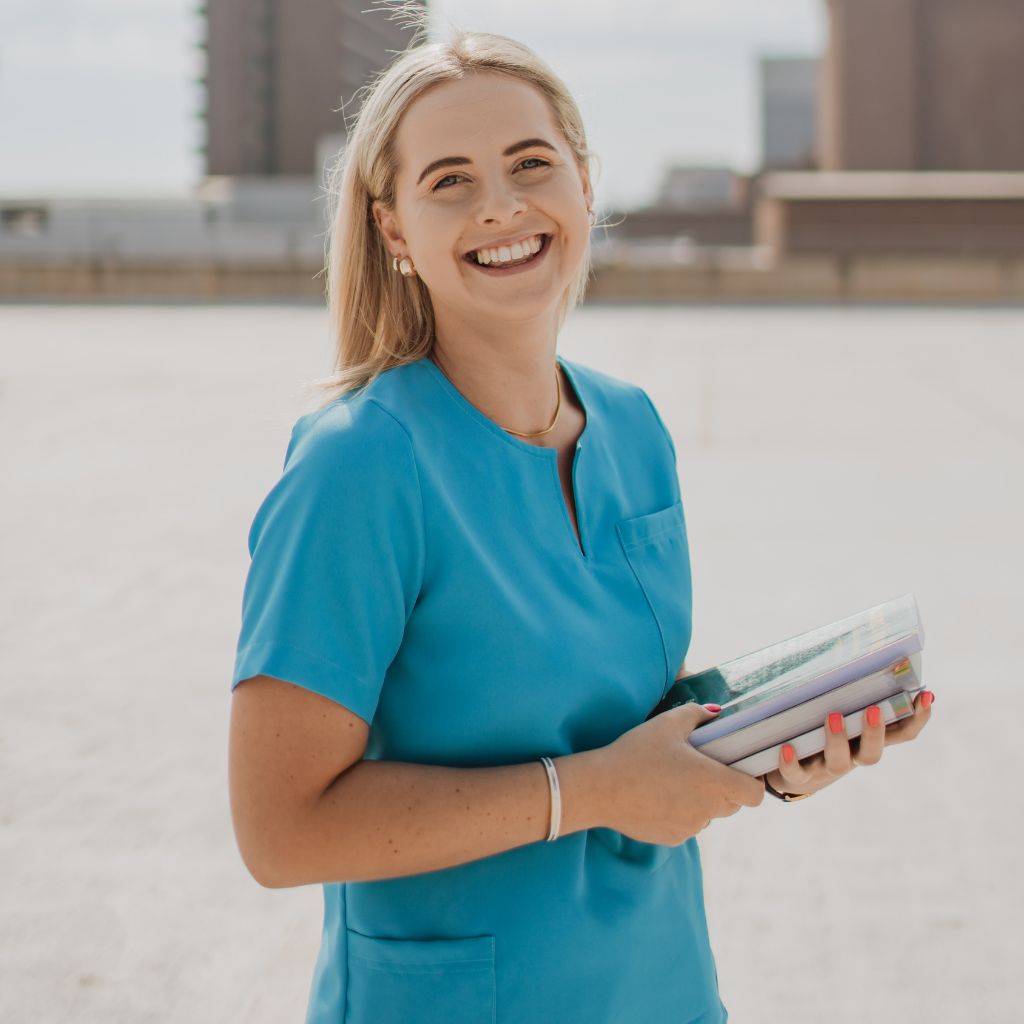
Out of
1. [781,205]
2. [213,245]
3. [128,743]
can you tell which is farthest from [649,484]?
[213,245]

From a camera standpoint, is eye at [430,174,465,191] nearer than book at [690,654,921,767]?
No

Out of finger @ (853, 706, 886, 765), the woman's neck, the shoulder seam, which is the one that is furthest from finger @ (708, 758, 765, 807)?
the woman's neck

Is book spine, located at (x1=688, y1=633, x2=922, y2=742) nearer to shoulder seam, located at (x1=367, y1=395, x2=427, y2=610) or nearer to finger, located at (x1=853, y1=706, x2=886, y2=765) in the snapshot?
finger, located at (x1=853, y1=706, x2=886, y2=765)

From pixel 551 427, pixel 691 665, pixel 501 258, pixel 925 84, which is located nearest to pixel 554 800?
pixel 551 427

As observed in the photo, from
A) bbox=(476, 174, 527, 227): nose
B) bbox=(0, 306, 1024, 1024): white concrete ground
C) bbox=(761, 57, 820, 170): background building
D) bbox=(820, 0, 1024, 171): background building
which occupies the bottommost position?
bbox=(0, 306, 1024, 1024): white concrete ground

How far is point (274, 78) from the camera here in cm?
7088

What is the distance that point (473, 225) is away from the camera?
142 centimetres

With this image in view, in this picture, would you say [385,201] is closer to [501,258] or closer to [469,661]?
[501,258]

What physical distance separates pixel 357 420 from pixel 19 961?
1724 millimetres

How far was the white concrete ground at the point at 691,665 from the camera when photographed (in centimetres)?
230

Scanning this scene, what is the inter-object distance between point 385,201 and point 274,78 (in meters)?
76.3

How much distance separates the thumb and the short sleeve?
36 centimetres

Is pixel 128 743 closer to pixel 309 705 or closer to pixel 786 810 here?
pixel 786 810

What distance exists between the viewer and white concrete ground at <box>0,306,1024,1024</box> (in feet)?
7.54
